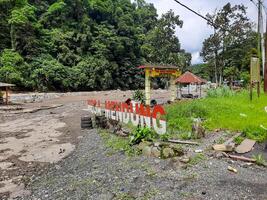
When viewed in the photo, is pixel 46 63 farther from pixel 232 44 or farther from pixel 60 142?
pixel 60 142

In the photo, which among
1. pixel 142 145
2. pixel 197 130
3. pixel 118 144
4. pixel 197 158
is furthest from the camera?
pixel 118 144

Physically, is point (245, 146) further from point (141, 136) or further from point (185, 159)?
point (141, 136)

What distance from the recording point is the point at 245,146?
686 centimetres

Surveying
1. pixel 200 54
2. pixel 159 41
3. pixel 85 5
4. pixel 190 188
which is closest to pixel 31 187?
pixel 190 188

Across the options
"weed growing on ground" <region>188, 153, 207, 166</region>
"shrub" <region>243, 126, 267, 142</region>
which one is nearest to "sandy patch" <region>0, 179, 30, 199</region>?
"weed growing on ground" <region>188, 153, 207, 166</region>

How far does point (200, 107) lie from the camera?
11148 millimetres

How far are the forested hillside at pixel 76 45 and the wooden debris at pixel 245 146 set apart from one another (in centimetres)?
3278

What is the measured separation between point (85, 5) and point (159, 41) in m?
16.5

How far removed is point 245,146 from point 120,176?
11.4 feet

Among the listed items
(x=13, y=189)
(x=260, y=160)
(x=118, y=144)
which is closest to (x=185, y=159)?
(x=260, y=160)

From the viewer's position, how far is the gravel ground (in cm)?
458

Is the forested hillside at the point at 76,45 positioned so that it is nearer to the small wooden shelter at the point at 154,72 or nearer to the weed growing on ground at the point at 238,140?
the small wooden shelter at the point at 154,72

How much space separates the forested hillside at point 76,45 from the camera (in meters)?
37.9

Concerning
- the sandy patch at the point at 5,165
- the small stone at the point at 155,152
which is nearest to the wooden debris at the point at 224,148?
the small stone at the point at 155,152
